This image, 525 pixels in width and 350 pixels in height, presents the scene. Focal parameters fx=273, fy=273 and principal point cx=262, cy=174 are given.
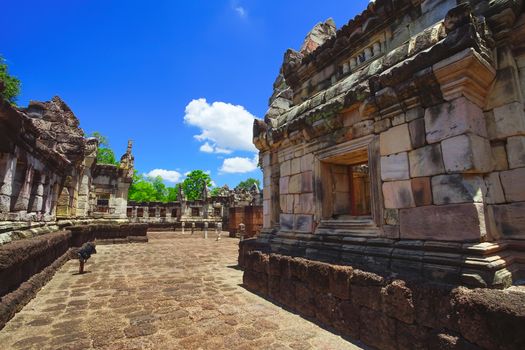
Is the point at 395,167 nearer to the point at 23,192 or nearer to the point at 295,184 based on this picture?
the point at 295,184

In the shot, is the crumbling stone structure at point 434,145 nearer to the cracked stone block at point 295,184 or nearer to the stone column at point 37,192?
the cracked stone block at point 295,184

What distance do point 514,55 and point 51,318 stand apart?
6694 mm

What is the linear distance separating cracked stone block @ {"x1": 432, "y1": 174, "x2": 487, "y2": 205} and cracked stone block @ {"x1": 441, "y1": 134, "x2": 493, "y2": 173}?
3.4 inches

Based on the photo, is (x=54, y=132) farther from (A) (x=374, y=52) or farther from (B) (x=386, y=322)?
(B) (x=386, y=322)

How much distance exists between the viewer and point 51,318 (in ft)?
Result: 12.8

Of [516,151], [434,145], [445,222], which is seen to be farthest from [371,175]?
[516,151]

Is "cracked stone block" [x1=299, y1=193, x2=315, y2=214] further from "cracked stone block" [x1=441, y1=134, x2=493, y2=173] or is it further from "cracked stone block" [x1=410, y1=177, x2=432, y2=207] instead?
"cracked stone block" [x1=441, y1=134, x2=493, y2=173]

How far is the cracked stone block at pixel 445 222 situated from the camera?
8.32 feet

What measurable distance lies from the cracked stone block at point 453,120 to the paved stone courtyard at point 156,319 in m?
2.50

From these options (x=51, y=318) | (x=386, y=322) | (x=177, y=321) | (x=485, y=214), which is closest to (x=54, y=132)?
(x=51, y=318)

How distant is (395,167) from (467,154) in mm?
804

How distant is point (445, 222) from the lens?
2756mm

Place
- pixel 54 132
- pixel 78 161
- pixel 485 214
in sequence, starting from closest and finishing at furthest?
pixel 485 214
pixel 54 132
pixel 78 161

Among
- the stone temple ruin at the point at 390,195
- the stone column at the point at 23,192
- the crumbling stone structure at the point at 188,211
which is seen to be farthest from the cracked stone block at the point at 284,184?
the crumbling stone structure at the point at 188,211
